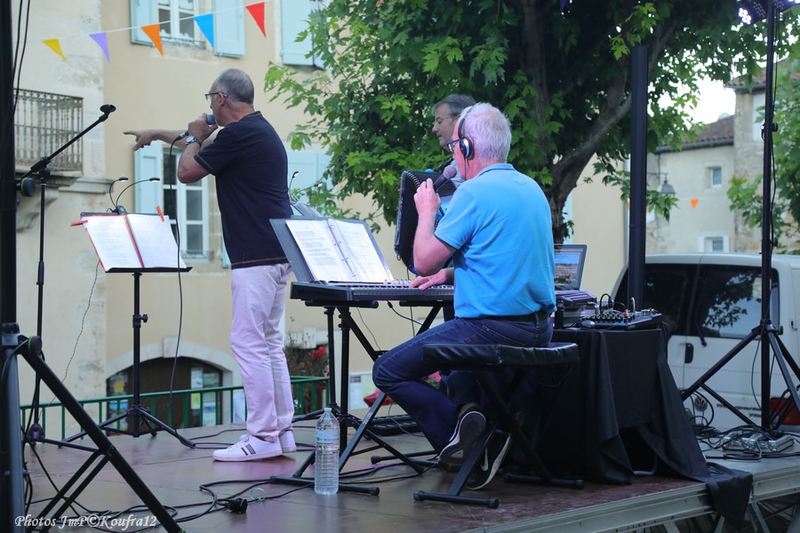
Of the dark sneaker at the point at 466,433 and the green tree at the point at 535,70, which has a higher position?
the green tree at the point at 535,70

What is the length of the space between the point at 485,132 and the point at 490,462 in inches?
54.8

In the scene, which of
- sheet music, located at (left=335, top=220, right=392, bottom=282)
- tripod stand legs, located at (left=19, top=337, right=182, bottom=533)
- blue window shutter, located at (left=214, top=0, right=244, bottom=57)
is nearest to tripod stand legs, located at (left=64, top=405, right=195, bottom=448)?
sheet music, located at (left=335, top=220, right=392, bottom=282)

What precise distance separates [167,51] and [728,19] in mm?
9122

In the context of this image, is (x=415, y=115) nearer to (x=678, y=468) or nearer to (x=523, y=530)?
(x=678, y=468)

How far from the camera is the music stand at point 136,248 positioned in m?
6.13

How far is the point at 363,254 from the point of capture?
4.87 meters

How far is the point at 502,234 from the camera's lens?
426 cm

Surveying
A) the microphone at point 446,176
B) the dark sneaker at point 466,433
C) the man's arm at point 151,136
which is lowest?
the dark sneaker at point 466,433

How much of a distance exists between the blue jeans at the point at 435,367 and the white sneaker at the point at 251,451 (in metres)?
1.11

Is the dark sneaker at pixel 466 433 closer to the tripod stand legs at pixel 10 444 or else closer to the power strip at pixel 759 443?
the tripod stand legs at pixel 10 444

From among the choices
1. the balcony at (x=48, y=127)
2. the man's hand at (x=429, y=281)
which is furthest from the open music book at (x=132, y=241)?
the balcony at (x=48, y=127)

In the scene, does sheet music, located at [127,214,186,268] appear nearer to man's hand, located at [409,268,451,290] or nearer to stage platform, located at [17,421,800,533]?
stage platform, located at [17,421,800,533]

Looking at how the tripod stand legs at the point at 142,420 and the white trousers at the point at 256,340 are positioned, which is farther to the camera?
the tripod stand legs at the point at 142,420

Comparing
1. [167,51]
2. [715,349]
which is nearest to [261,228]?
[715,349]
